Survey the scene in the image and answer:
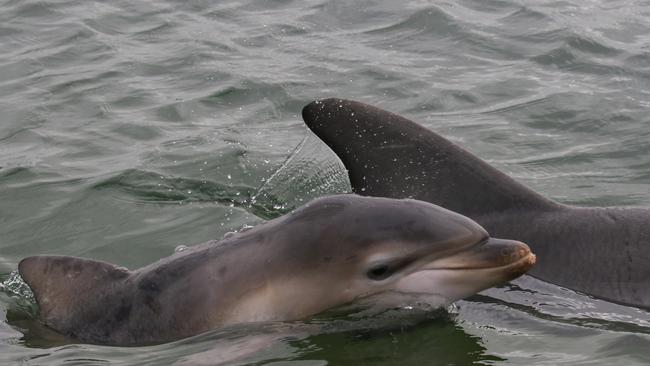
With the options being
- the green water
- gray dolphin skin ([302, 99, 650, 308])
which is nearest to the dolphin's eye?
the green water

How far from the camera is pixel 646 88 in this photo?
44.1ft

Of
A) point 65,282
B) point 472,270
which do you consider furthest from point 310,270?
point 65,282

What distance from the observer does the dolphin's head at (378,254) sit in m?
5.96

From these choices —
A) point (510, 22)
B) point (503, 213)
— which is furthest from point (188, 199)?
point (510, 22)

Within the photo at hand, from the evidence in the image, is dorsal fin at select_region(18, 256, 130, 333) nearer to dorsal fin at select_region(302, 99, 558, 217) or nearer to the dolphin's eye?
the dolphin's eye

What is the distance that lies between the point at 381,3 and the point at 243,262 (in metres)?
11.2

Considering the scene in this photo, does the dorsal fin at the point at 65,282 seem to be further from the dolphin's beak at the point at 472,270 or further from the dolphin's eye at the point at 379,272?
the dolphin's beak at the point at 472,270

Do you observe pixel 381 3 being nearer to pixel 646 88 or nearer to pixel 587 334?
pixel 646 88

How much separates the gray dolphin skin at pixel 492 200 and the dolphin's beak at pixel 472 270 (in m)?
1.37

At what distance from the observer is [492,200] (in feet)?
24.6

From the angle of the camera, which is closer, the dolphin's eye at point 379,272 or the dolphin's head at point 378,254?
the dolphin's head at point 378,254

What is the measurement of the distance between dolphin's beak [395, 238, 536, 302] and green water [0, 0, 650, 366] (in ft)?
0.96

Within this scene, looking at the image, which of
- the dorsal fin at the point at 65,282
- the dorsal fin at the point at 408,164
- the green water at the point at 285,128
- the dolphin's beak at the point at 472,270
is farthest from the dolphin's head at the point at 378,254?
the dorsal fin at the point at 408,164

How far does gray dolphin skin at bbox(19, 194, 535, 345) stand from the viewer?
598 centimetres
